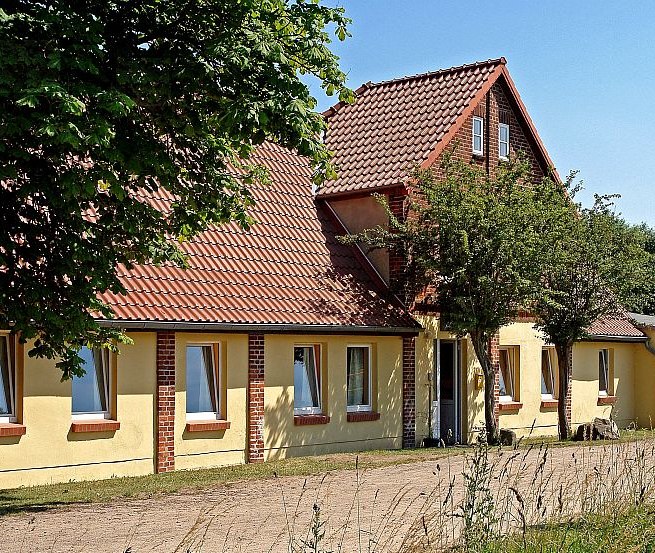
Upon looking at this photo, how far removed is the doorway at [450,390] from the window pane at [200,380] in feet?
22.4

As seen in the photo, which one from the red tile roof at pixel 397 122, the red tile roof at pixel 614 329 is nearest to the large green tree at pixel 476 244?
the red tile roof at pixel 397 122

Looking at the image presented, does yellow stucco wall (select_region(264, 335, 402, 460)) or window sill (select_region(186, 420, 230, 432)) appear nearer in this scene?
window sill (select_region(186, 420, 230, 432))

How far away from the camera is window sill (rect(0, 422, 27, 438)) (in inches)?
631

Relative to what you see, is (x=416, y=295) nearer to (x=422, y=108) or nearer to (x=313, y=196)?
(x=313, y=196)

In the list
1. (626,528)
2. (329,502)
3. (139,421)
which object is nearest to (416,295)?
(139,421)

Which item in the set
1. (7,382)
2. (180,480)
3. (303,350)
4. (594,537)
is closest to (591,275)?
(303,350)

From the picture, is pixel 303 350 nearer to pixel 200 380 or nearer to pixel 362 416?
pixel 362 416

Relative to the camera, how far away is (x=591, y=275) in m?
24.9

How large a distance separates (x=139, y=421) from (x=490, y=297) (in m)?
8.23

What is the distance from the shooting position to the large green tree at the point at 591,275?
24.7m

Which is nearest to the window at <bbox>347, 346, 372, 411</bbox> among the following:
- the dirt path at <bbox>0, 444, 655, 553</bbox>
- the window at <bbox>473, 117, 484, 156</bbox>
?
the dirt path at <bbox>0, 444, 655, 553</bbox>

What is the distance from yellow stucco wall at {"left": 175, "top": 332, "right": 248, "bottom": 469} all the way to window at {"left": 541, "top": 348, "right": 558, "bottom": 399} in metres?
11.3

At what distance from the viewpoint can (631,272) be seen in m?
24.9

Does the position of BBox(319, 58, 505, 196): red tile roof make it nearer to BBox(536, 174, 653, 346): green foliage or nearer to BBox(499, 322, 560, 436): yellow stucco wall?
BBox(536, 174, 653, 346): green foliage
